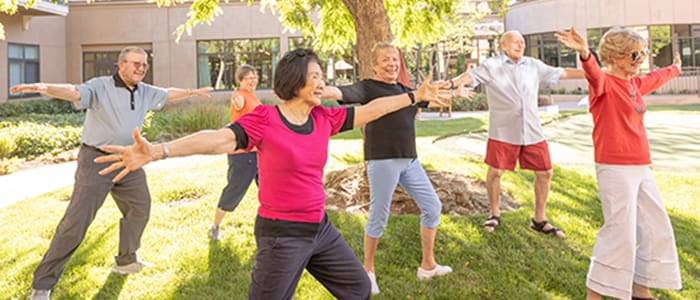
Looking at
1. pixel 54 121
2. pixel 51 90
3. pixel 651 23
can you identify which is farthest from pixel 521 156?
pixel 651 23

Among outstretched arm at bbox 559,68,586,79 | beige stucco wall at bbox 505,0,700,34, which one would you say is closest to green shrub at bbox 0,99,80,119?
outstretched arm at bbox 559,68,586,79

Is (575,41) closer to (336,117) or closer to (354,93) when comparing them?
(354,93)

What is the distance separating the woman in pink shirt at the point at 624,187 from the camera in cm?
355

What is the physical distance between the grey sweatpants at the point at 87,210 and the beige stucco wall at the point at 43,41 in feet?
73.8

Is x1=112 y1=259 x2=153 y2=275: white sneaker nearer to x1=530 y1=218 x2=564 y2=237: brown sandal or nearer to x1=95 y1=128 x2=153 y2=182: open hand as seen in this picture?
x1=95 y1=128 x2=153 y2=182: open hand

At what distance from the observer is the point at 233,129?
2.67 metres

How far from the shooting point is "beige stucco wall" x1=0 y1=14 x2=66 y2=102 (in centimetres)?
2295

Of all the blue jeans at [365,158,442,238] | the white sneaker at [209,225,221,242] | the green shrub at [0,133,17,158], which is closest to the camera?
the blue jeans at [365,158,442,238]

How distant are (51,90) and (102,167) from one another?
760mm

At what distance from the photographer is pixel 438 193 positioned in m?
6.61

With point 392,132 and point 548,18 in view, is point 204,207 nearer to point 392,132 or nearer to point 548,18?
point 392,132

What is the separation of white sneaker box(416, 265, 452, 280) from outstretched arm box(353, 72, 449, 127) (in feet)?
5.80

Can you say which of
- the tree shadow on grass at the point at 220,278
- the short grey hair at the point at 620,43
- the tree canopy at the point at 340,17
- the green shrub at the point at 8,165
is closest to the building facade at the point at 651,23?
the tree canopy at the point at 340,17

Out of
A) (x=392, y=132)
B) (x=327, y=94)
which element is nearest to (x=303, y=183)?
(x=327, y=94)
